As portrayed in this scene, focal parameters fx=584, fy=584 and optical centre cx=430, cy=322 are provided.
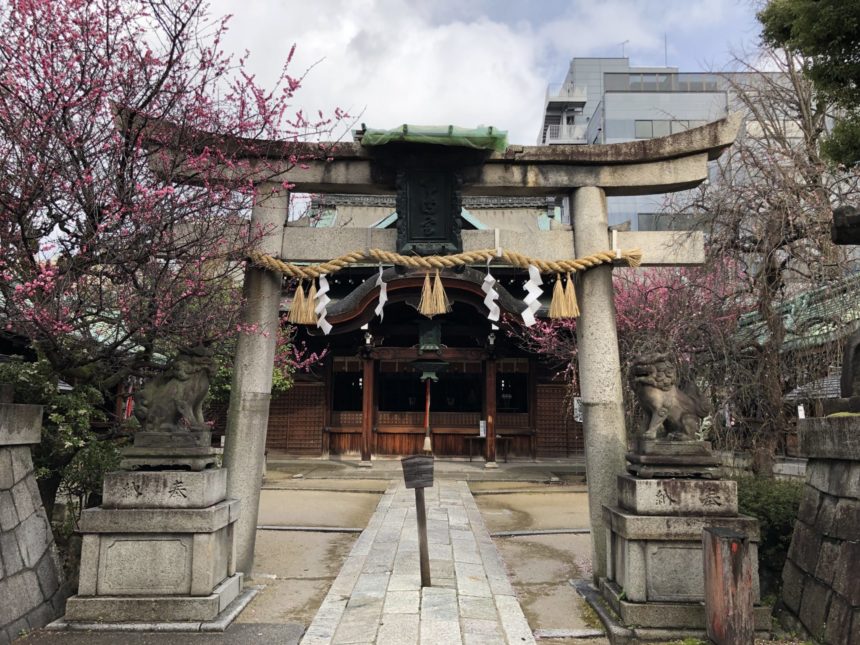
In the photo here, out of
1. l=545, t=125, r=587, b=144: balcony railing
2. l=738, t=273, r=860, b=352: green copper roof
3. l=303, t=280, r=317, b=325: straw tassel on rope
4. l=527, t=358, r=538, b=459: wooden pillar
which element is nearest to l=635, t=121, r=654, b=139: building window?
l=545, t=125, r=587, b=144: balcony railing

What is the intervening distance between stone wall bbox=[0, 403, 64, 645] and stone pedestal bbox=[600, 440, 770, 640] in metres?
4.86

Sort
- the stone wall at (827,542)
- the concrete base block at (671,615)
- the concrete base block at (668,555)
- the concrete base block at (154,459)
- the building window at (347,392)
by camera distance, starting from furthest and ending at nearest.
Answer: the building window at (347,392) → the concrete base block at (154,459) → the concrete base block at (668,555) → the concrete base block at (671,615) → the stone wall at (827,542)

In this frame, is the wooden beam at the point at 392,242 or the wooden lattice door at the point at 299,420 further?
the wooden lattice door at the point at 299,420

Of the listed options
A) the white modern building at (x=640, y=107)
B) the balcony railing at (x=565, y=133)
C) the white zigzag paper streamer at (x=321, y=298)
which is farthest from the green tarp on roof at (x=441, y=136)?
the balcony railing at (x=565, y=133)

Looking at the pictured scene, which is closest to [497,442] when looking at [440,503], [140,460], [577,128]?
[440,503]

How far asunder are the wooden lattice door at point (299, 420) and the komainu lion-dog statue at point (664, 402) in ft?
46.3

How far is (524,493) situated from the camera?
13.3m

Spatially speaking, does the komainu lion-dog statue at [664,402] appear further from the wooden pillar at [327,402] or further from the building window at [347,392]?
the building window at [347,392]

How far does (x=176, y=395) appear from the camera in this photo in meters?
5.37

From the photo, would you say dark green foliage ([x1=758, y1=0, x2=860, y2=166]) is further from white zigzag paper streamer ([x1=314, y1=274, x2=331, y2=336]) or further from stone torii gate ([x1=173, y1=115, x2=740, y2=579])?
white zigzag paper streamer ([x1=314, y1=274, x2=331, y2=336])

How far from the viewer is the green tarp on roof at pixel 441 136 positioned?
5992 mm

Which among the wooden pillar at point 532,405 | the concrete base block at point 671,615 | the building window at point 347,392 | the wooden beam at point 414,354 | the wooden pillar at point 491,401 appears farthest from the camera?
the building window at point 347,392

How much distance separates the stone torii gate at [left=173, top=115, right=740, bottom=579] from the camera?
6145mm

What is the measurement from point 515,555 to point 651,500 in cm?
327
